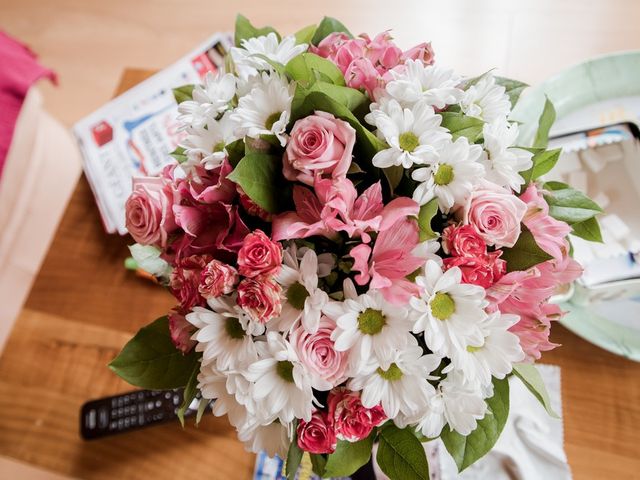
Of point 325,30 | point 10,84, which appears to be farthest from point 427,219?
point 10,84

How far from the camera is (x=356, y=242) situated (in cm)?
41

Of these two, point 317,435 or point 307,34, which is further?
point 307,34

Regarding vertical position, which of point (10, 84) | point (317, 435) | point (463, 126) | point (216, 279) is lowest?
point (10, 84)

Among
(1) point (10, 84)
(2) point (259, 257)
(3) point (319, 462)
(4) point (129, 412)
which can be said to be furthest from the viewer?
(1) point (10, 84)

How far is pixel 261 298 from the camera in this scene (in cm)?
38

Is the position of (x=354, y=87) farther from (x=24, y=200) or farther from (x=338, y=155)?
(x=24, y=200)

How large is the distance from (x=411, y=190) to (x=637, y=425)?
1.60ft

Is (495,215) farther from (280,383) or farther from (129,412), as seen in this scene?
(129,412)

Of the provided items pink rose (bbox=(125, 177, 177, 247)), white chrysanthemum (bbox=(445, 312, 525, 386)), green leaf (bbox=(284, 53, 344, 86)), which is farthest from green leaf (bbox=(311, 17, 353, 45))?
white chrysanthemum (bbox=(445, 312, 525, 386))

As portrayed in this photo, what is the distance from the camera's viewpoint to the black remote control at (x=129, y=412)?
75cm

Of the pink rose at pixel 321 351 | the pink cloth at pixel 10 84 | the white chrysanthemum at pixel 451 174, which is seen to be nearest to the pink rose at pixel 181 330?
the pink rose at pixel 321 351

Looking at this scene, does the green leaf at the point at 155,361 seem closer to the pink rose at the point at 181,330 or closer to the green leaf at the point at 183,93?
the pink rose at the point at 181,330

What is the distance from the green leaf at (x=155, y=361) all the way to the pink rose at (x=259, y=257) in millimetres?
168

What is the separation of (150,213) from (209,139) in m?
0.08
